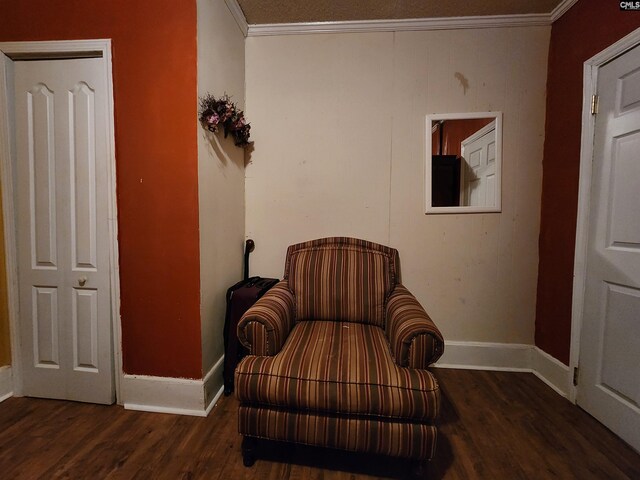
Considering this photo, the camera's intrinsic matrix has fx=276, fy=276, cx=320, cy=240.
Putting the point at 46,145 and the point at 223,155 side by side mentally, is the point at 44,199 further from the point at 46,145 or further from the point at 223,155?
the point at 223,155

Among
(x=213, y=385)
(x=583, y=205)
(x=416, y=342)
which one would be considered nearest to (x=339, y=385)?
(x=416, y=342)

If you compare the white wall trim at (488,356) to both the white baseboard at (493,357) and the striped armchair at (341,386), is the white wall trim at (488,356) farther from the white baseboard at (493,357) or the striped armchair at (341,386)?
the striped armchair at (341,386)

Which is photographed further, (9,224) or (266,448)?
(9,224)

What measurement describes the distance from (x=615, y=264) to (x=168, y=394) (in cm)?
261

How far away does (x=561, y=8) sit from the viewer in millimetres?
1863

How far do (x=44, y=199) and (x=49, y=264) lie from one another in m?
0.40

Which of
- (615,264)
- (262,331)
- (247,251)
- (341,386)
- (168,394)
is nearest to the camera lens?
(341,386)

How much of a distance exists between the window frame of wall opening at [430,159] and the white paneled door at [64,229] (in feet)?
6.91

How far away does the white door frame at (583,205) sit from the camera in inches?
64.6

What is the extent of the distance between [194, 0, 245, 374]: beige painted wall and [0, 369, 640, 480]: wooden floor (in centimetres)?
41

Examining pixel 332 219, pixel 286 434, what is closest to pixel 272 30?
pixel 332 219

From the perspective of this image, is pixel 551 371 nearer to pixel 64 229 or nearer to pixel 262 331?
pixel 262 331

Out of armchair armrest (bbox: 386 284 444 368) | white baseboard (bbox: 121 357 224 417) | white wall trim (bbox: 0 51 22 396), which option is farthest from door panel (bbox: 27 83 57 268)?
armchair armrest (bbox: 386 284 444 368)

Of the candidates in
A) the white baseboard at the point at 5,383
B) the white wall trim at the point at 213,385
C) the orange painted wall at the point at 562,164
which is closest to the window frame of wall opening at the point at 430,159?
the orange painted wall at the point at 562,164
